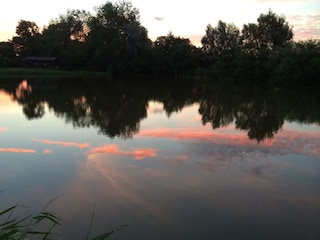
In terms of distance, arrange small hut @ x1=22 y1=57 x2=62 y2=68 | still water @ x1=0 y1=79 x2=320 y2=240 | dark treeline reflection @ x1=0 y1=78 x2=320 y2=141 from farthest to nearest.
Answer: small hut @ x1=22 y1=57 x2=62 y2=68 < dark treeline reflection @ x1=0 y1=78 x2=320 y2=141 < still water @ x1=0 y1=79 x2=320 y2=240

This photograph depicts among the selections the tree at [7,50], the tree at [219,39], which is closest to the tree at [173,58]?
the tree at [219,39]

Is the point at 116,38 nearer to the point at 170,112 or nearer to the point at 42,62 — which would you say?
the point at 42,62

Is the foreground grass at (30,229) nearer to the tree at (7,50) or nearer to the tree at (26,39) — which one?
the tree at (7,50)

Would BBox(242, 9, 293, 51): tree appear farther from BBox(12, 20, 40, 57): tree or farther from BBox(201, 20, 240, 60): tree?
BBox(12, 20, 40, 57): tree

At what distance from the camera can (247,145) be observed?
11414 millimetres

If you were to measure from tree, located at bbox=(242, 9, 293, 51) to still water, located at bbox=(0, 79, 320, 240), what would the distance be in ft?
123

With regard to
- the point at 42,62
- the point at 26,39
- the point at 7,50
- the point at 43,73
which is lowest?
the point at 43,73

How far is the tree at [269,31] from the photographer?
51281 mm

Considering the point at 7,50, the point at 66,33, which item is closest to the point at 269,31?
the point at 66,33

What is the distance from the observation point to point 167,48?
58594 mm

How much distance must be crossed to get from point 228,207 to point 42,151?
18.9 ft

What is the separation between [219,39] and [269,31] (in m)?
8.95

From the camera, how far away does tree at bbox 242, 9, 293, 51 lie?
168 ft

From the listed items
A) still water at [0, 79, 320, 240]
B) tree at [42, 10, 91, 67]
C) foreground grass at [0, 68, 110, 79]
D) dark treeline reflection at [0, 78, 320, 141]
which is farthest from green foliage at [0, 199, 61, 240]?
tree at [42, 10, 91, 67]
